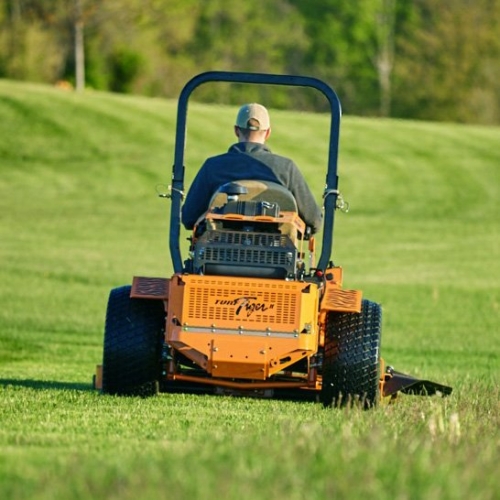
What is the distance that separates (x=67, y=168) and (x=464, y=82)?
122 feet

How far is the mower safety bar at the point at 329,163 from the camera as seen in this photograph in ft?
32.2

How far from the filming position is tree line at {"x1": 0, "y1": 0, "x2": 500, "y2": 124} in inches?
2469

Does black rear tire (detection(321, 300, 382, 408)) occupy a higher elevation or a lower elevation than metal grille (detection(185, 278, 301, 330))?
lower

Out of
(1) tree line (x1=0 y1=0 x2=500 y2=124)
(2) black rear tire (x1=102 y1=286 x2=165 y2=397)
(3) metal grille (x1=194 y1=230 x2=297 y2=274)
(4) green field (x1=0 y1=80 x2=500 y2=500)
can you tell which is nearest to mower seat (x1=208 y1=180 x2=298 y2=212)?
(3) metal grille (x1=194 y1=230 x2=297 y2=274)

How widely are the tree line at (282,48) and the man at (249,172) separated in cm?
4885

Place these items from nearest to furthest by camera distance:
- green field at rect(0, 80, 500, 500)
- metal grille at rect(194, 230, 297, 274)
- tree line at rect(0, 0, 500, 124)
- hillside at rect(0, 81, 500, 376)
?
green field at rect(0, 80, 500, 500)
metal grille at rect(194, 230, 297, 274)
hillside at rect(0, 81, 500, 376)
tree line at rect(0, 0, 500, 124)

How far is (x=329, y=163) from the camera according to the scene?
10195 mm

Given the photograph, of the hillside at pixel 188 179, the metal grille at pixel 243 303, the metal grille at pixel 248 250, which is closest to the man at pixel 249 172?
the metal grille at pixel 248 250

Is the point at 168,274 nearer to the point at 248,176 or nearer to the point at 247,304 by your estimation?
the point at 248,176

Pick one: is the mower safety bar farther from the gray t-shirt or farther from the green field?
the green field

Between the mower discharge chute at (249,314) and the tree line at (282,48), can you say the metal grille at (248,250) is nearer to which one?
the mower discharge chute at (249,314)

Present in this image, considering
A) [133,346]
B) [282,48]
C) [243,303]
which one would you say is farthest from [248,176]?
[282,48]

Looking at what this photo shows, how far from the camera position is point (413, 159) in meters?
40.2

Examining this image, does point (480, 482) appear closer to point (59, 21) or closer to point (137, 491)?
point (137, 491)
